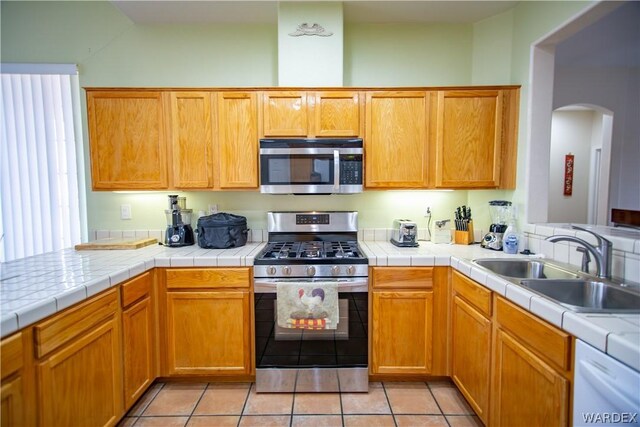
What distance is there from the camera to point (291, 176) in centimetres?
228

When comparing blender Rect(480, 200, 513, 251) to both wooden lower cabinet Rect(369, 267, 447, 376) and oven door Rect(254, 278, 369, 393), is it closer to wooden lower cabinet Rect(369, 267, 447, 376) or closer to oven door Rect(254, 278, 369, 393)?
wooden lower cabinet Rect(369, 267, 447, 376)

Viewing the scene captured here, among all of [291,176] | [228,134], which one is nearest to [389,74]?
[291,176]

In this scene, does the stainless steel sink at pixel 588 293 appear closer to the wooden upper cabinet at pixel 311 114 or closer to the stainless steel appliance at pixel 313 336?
→ the stainless steel appliance at pixel 313 336

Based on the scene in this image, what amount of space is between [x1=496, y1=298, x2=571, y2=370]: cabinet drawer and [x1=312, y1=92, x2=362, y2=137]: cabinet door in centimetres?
146

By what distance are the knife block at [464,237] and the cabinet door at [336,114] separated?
1126 mm

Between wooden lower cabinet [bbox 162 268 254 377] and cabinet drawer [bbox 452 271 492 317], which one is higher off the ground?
cabinet drawer [bbox 452 271 492 317]

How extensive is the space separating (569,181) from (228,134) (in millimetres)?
5961

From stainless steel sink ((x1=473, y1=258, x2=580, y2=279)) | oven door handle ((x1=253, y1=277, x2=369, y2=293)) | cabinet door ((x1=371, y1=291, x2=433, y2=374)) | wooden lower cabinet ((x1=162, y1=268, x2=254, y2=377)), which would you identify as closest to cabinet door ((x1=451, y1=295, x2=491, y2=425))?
cabinet door ((x1=371, y1=291, x2=433, y2=374))

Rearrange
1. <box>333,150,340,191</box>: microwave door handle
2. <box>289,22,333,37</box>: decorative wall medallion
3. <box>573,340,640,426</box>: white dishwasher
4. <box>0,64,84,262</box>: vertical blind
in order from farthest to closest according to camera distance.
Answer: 1. <box>0,64,84,262</box>: vertical blind
2. <box>289,22,333,37</box>: decorative wall medallion
3. <box>333,150,340,191</box>: microwave door handle
4. <box>573,340,640,426</box>: white dishwasher

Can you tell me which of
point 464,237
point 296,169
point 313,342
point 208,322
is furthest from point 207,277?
point 464,237

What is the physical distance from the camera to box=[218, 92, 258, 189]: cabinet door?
2301mm

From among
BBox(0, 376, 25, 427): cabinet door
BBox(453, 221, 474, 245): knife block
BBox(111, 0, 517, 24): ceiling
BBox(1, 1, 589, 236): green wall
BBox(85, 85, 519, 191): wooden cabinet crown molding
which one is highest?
BBox(111, 0, 517, 24): ceiling

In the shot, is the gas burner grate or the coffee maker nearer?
the gas burner grate

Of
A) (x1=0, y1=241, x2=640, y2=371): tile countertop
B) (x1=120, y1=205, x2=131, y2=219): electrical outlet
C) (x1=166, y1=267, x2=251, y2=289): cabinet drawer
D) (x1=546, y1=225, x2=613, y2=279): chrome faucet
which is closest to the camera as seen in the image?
(x1=0, y1=241, x2=640, y2=371): tile countertop
